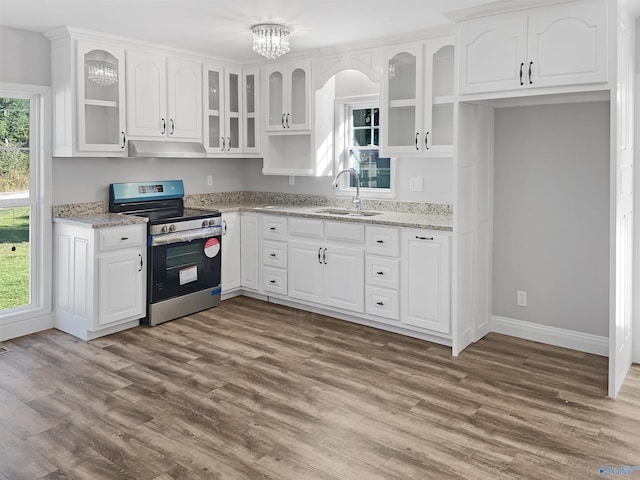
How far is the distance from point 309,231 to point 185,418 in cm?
228

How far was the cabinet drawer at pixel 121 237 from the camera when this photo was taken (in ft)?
13.9

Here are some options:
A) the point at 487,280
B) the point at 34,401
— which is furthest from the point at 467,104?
the point at 34,401

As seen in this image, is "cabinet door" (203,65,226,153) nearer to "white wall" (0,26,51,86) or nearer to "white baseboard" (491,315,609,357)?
"white wall" (0,26,51,86)

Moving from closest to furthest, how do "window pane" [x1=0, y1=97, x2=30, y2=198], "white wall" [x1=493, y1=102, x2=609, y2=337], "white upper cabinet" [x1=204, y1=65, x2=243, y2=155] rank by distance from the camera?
"white wall" [x1=493, y1=102, x2=609, y2=337] → "window pane" [x1=0, y1=97, x2=30, y2=198] → "white upper cabinet" [x1=204, y1=65, x2=243, y2=155]

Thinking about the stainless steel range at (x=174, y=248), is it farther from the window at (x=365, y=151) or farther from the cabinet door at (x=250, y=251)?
the window at (x=365, y=151)

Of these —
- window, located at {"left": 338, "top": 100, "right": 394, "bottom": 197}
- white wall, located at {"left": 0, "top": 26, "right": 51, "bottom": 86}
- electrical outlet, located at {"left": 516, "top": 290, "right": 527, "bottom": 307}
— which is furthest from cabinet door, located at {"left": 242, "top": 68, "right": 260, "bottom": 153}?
electrical outlet, located at {"left": 516, "top": 290, "right": 527, "bottom": 307}

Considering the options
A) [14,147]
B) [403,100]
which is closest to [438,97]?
[403,100]

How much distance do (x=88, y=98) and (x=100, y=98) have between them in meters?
0.11

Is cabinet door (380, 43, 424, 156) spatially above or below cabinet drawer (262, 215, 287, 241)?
above

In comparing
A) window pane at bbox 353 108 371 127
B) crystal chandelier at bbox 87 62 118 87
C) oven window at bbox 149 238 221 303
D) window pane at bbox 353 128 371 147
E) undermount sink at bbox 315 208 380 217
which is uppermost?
crystal chandelier at bbox 87 62 118 87

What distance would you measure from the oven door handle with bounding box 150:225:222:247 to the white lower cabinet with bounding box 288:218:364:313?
0.71 meters

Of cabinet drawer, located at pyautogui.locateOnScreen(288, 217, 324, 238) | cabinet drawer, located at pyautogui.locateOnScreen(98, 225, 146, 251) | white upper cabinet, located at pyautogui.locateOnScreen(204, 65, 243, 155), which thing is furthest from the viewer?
white upper cabinet, located at pyautogui.locateOnScreen(204, 65, 243, 155)

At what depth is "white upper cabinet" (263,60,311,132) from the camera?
205 inches

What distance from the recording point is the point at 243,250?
5.52m
